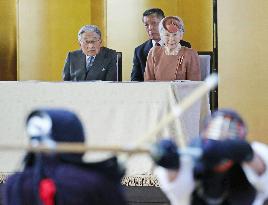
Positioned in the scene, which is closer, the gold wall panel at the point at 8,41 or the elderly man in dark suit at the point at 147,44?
the elderly man in dark suit at the point at 147,44

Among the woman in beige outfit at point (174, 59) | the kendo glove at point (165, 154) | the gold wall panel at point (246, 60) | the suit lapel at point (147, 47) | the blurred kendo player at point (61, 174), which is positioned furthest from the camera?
the gold wall panel at point (246, 60)

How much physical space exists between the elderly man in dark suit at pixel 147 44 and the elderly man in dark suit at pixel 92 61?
6.7 inches

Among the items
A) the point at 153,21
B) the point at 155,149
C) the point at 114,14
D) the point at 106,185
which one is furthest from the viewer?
the point at 114,14

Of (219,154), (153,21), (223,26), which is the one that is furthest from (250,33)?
(219,154)

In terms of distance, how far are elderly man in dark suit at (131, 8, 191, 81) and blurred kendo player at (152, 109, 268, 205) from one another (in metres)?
3.29

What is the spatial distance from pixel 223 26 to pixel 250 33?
210mm

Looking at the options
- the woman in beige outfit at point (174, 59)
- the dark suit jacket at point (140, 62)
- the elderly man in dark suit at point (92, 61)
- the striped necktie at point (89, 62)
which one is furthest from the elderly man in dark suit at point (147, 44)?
the woman in beige outfit at point (174, 59)

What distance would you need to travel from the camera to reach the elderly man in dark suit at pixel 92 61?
5398 millimetres

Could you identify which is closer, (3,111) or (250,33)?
(3,111)

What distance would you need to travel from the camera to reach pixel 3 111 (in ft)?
16.1

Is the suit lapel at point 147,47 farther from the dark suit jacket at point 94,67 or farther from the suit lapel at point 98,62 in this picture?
the suit lapel at point 98,62

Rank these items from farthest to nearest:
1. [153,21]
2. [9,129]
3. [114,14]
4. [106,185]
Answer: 1. [114,14]
2. [153,21]
3. [9,129]
4. [106,185]

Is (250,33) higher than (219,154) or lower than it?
higher

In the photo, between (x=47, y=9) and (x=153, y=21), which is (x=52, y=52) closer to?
(x=47, y=9)
